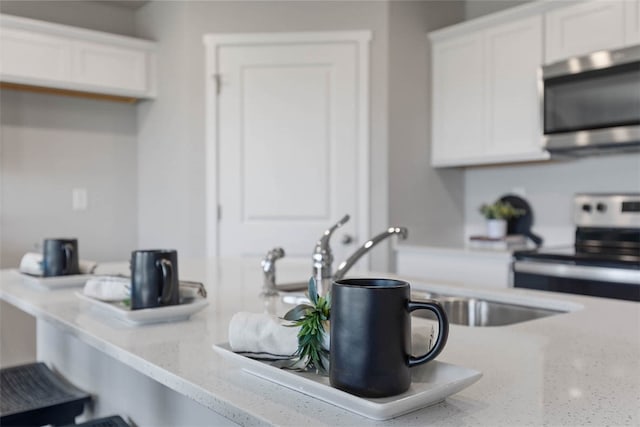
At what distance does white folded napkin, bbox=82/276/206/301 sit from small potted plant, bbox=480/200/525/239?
2.38m

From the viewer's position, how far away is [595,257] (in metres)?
2.56

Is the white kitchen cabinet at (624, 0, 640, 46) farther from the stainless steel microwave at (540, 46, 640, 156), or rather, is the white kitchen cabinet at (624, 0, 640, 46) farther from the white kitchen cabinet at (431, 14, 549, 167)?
the white kitchen cabinet at (431, 14, 549, 167)

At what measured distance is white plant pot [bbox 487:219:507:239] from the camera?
3.32 m

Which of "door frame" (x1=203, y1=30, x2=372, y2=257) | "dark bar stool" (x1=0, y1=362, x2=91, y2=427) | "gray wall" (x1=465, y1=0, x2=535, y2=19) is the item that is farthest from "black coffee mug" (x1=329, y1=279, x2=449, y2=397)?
"gray wall" (x1=465, y1=0, x2=535, y2=19)

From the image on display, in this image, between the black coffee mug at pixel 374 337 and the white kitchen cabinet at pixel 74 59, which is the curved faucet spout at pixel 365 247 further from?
the white kitchen cabinet at pixel 74 59

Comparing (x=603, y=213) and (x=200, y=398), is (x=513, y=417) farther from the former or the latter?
(x=603, y=213)

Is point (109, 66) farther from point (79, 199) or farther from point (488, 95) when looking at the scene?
point (488, 95)

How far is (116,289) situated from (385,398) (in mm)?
822

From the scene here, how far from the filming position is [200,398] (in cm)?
75

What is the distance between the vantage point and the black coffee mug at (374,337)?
0.64 m

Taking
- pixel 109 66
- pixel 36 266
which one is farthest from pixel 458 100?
pixel 36 266

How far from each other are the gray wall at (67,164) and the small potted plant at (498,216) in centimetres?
231

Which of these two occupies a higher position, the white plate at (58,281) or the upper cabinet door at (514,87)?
the upper cabinet door at (514,87)

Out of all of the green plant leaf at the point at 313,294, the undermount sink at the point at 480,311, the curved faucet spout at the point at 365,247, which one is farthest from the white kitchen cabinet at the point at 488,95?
the green plant leaf at the point at 313,294
